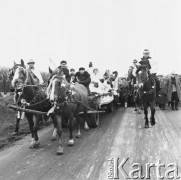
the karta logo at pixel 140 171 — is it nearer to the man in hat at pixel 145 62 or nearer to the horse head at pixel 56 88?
the horse head at pixel 56 88

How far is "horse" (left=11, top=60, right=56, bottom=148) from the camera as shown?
7938mm

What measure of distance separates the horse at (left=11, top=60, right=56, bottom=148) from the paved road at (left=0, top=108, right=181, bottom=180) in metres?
0.87

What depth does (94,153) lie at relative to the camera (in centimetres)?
771

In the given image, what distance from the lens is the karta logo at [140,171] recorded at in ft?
19.5

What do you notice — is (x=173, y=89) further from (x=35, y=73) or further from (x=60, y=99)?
(x=60, y=99)

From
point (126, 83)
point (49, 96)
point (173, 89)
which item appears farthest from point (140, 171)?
point (126, 83)

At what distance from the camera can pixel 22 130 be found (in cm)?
1133

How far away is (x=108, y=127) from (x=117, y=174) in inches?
196

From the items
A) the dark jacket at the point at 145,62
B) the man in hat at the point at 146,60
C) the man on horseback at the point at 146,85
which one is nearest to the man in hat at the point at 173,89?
Answer: the man in hat at the point at 146,60

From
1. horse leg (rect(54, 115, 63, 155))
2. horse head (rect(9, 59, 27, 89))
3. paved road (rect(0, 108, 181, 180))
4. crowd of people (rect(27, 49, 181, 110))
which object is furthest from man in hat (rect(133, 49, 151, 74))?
horse head (rect(9, 59, 27, 89))

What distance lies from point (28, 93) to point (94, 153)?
2.41 metres

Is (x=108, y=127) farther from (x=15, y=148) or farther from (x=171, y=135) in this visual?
(x=15, y=148)

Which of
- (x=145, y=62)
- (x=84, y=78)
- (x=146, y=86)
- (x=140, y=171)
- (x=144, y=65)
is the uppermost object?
(x=145, y=62)

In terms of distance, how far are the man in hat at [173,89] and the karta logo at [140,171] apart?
10.6 m
